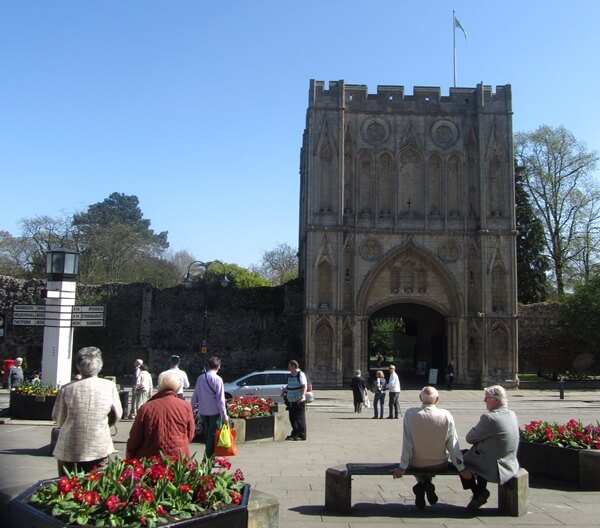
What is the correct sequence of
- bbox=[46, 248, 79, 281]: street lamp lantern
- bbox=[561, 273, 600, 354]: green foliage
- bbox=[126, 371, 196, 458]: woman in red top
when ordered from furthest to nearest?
1. bbox=[561, 273, 600, 354]: green foliage
2. bbox=[46, 248, 79, 281]: street lamp lantern
3. bbox=[126, 371, 196, 458]: woman in red top

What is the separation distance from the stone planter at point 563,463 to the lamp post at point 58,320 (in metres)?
11.0

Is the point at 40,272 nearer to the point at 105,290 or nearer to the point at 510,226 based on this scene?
the point at 105,290

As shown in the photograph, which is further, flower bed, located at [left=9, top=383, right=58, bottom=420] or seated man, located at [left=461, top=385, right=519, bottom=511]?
flower bed, located at [left=9, top=383, right=58, bottom=420]

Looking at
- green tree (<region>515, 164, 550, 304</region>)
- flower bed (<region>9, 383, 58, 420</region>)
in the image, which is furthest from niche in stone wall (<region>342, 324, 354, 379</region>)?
flower bed (<region>9, 383, 58, 420</region>)

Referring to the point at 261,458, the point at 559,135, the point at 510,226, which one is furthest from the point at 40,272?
the point at 261,458

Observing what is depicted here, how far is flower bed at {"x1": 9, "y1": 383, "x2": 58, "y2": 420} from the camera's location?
1448 centimetres

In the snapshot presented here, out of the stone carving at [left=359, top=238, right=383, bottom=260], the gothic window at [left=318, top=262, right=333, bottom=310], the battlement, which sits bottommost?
the gothic window at [left=318, top=262, right=333, bottom=310]

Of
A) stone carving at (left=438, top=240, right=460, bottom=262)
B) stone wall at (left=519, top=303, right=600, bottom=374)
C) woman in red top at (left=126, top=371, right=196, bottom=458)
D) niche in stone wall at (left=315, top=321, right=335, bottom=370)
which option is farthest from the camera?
stone wall at (left=519, top=303, right=600, bottom=374)

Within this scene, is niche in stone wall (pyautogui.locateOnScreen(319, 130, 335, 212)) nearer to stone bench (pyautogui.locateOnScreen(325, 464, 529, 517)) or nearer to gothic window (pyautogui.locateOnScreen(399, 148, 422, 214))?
gothic window (pyautogui.locateOnScreen(399, 148, 422, 214))

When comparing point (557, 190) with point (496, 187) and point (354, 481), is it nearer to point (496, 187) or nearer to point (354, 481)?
point (496, 187)

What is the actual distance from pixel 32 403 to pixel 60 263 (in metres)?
3.48

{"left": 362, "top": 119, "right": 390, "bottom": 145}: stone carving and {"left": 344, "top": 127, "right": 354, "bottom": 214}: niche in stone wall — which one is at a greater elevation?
{"left": 362, "top": 119, "right": 390, "bottom": 145}: stone carving

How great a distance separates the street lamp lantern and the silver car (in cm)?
689

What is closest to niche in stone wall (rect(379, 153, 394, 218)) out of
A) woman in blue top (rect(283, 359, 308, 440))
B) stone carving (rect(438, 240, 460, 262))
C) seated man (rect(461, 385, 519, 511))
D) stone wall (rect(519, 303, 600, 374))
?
stone carving (rect(438, 240, 460, 262))
